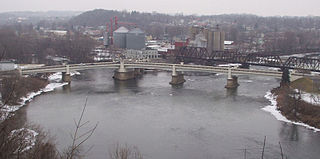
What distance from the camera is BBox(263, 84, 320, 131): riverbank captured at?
6.73 metres

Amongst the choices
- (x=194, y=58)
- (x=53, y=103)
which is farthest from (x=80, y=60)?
(x=53, y=103)

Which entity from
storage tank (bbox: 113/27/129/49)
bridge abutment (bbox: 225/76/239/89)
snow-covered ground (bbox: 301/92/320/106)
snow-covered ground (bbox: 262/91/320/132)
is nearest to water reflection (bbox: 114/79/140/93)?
bridge abutment (bbox: 225/76/239/89)

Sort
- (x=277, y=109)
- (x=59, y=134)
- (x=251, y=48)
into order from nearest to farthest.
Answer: (x=59, y=134) < (x=277, y=109) < (x=251, y=48)

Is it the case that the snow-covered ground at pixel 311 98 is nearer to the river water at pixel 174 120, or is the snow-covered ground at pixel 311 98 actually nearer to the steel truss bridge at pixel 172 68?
the river water at pixel 174 120

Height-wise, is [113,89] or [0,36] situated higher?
[0,36]

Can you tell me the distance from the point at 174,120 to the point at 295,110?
2370 mm

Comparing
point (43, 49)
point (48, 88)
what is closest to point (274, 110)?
point (48, 88)

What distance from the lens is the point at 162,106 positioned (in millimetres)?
8008

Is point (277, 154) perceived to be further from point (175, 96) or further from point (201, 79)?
point (201, 79)

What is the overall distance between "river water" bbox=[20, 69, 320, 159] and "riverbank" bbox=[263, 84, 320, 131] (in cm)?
23

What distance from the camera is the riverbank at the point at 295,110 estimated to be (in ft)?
22.1

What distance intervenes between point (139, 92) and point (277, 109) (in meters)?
3.43

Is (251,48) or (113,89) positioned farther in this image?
(251,48)

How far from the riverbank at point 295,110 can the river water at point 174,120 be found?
230 millimetres
